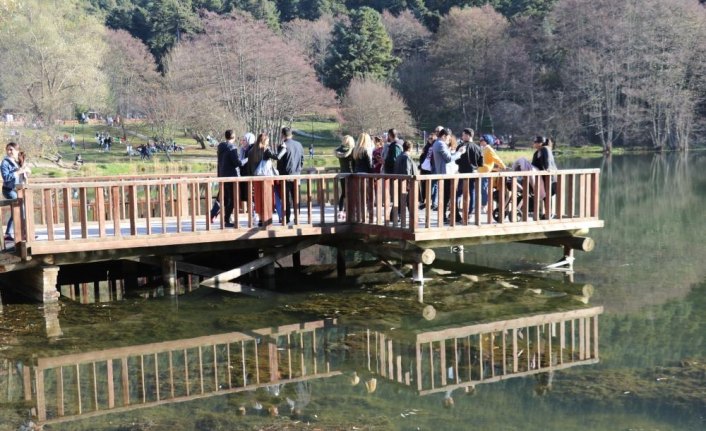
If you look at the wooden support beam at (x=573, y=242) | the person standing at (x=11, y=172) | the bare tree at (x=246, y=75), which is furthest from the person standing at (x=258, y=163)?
the bare tree at (x=246, y=75)

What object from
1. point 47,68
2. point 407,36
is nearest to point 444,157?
point 47,68

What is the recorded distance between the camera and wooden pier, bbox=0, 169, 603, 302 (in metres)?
13.7

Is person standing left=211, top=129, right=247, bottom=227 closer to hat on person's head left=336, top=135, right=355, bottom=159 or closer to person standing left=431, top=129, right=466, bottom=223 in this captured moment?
hat on person's head left=336, top=135, right=355, bottom=159

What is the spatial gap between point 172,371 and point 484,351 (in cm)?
385

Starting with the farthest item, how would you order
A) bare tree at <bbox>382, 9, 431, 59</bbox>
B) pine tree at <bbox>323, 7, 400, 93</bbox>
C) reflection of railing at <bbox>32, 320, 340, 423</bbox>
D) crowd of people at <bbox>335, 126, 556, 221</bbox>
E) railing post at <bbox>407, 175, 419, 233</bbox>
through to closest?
bare tree at <bbox>382, 9, 431, 59</bbox>
pine tree at <bbox>323, 7, 400, 93</bbox>
crowd of people at <bbox>335, 126, 556, 221</bbox>
railing post at <bbox>407, 175, 419, 233</bbox>
reflection of railing at <bbox>32, 320, 340, 423</bbox>

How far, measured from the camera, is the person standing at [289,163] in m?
15.3

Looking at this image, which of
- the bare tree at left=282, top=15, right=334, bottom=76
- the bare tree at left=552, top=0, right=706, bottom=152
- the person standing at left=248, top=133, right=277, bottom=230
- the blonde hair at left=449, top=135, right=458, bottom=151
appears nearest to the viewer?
the person standing at left=248, top=133, right=277, bottom=230

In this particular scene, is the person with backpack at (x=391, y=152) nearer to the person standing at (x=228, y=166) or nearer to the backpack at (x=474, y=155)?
the backpack at (x=474, y=155)

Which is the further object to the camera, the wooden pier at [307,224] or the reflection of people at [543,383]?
the wooden pier at [307,224]

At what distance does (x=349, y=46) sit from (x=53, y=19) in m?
28.5

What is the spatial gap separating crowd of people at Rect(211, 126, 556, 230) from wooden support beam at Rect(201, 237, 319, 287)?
1.72 feet

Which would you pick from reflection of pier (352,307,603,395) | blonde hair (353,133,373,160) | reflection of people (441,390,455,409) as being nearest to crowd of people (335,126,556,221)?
blonde hair (353,133,373,160)

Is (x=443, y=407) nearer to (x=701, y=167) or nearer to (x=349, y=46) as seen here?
(x=701, y=167)

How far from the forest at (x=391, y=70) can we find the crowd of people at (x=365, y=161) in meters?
43.9
